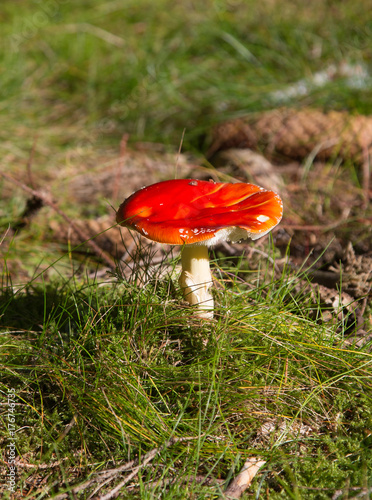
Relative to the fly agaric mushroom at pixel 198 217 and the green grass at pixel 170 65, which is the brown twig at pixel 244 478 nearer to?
the fly agaric mushroom at pixel 198 217

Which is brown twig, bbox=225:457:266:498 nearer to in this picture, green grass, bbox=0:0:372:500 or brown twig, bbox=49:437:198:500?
green grass, bbox=0:0:372:500

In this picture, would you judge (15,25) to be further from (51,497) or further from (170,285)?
(51,497)

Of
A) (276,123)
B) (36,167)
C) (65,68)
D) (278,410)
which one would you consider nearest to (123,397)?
(278,410)

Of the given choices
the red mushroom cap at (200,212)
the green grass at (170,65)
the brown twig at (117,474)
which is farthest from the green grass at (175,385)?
the green grass at (170,65)

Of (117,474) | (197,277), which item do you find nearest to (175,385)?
(117,474)

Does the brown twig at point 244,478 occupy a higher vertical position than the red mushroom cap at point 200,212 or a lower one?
lower

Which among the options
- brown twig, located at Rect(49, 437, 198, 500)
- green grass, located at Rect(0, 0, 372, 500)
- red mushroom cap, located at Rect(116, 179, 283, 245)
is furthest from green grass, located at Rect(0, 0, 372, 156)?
brown twig, located at Rect(49, 437, 198, 500)

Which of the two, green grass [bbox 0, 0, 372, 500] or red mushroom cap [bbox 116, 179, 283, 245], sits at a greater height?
red mushroom cap [bbox 116, 179, 283, 245]
